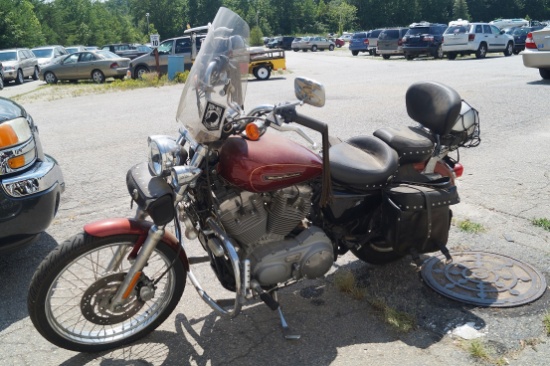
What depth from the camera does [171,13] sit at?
74500mm

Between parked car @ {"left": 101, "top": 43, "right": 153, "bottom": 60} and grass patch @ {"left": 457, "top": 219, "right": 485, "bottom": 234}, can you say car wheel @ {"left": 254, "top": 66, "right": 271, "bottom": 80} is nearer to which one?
grass patch @ {"left": 457, "top": 219, "right": 485, "bottom": 234}

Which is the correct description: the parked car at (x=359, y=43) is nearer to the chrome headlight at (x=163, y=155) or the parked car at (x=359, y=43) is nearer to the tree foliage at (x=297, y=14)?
the tree foliage at (x=297, y=14)

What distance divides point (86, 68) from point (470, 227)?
68.8 ft

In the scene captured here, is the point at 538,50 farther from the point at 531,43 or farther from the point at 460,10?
the point at 460,10

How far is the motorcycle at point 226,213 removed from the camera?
2975 millimetres

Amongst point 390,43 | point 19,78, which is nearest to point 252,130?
point 19,78

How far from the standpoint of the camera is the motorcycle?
2.97m

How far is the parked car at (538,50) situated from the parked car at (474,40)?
12413 millimetres

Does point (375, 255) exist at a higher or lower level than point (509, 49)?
higher

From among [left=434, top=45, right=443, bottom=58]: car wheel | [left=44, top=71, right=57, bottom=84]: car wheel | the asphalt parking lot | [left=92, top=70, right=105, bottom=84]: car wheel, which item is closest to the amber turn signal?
the asphalt parking lot

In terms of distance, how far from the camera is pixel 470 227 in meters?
4.83

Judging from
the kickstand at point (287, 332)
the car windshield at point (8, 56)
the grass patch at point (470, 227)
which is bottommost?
the car windshield at point (8, 56)

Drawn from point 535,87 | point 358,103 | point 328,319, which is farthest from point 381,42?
point 328,319

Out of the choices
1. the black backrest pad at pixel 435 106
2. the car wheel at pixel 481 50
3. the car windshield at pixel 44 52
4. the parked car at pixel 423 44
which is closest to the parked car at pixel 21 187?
the black backrest pad at pixel 435 106
